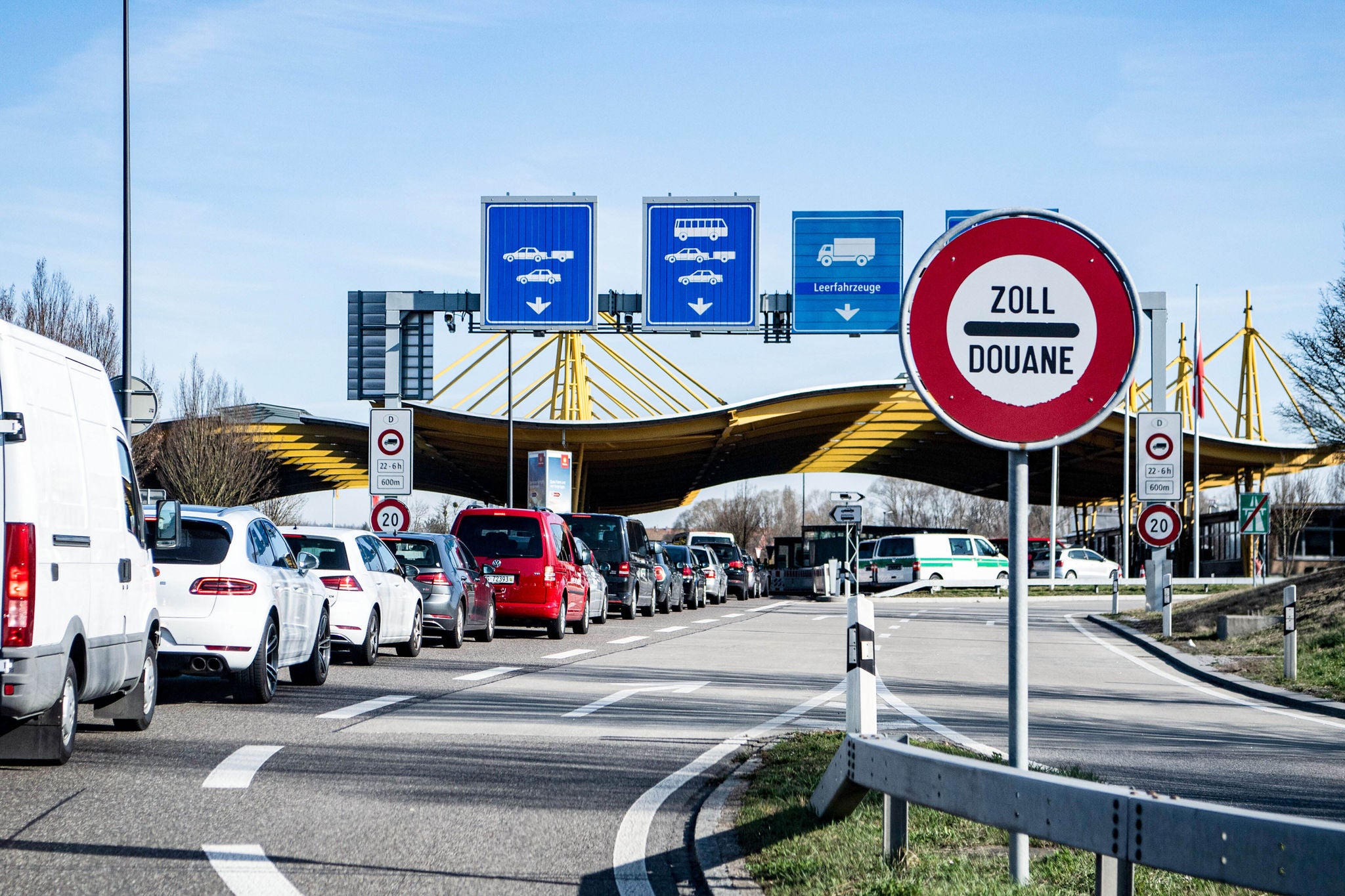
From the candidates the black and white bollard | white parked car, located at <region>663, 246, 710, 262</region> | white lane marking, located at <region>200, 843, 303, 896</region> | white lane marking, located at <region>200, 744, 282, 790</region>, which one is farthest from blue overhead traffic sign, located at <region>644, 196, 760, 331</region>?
white lane marking, located at <region>200, 843, 303, 896</region>

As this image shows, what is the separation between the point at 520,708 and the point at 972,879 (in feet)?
23.2

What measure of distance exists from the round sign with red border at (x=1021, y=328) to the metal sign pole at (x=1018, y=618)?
13 centimetres

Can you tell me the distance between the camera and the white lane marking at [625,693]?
1207 cm

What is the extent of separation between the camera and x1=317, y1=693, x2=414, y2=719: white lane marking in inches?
455

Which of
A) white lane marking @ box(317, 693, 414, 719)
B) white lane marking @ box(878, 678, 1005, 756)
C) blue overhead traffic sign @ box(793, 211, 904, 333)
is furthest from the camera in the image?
blue overhead traffic sign @ box(793, 211, 904, 333)

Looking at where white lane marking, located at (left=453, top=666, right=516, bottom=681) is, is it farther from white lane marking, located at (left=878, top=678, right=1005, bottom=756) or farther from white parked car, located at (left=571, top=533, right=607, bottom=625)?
white parked car, located at (left=571, top=533, right=607, bottom=625)

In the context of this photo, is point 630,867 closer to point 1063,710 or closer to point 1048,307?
point 1048,307

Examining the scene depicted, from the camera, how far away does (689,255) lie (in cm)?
3173

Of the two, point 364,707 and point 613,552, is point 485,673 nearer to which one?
point 364,707

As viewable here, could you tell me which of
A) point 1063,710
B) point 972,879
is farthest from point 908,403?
point 972,879

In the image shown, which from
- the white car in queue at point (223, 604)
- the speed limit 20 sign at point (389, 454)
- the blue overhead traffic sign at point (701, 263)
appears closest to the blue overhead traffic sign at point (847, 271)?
the blue overhead traffic sign at point (701, 263)

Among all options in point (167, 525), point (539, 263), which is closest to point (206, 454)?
point (539, 263)

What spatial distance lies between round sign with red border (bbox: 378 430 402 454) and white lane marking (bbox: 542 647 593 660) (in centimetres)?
745

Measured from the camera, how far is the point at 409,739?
33.3ft
